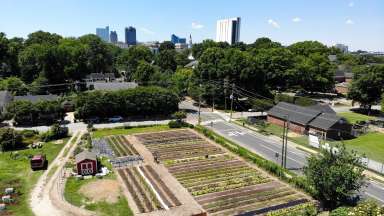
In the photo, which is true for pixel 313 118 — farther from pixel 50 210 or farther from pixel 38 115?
pixel 38 115

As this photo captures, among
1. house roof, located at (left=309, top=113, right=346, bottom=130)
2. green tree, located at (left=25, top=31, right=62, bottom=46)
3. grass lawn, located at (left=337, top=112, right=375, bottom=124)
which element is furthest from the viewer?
green tree, located at (left=25, top=31, right=62, bottom=46)

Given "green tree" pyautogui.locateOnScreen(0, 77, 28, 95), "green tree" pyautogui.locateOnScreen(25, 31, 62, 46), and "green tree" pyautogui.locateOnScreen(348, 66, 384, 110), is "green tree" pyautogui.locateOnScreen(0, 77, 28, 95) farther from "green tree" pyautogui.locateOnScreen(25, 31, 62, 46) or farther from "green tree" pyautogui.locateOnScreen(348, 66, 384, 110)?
"green tree" pyautogui.locateOnScreen(348, 66, 384, 110)

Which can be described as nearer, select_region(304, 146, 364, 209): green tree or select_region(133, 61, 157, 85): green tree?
select_region(304, 146, 364, 209): green tree

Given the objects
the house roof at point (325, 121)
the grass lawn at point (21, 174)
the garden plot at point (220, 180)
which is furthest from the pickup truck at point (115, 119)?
the house roof at point (325, 121)

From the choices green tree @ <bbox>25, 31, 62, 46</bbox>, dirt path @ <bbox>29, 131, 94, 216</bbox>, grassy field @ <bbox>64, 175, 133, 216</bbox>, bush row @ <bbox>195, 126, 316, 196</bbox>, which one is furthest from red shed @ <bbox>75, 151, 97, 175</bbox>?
green tree @ <bbox>25, 31, 62, 46</bbox>

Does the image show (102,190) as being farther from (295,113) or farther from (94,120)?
(295,113)

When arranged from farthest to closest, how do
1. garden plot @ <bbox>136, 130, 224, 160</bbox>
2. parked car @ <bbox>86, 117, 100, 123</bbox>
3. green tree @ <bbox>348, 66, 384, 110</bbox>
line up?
1. green tree @ <bbox>348, 66, 384, 110</bbox>
2. parked car @ <bbox>86, 117, 100, 123</bbox>
3. garden plot @ <bbox>136, 130, 224, 160</bbox>

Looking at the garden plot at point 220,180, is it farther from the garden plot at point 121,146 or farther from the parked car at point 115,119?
the parked car at point 115,119
